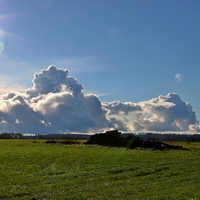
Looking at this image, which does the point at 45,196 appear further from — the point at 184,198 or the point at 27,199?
the point at 184,198

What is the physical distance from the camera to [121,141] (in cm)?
8088

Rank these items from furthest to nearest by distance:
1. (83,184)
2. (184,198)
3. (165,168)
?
(165,168)
(83,184)
(184,198)

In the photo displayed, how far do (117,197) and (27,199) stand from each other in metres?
6.86

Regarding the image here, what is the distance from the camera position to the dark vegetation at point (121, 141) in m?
74.2

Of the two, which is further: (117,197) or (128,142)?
(128,142)

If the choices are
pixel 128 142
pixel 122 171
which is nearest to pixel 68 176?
pixel 122 171

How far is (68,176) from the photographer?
77.4ft

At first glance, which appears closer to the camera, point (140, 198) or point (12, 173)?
point (140, 198)

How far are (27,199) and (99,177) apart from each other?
9142 mm

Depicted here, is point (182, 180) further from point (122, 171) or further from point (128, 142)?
point (128, 142)

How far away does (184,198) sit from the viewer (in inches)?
581

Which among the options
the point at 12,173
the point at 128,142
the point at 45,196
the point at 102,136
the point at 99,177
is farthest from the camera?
the point at 102,136

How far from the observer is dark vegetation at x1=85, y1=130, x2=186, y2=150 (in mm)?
74250

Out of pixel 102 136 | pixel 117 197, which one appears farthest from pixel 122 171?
pixel 102 136
